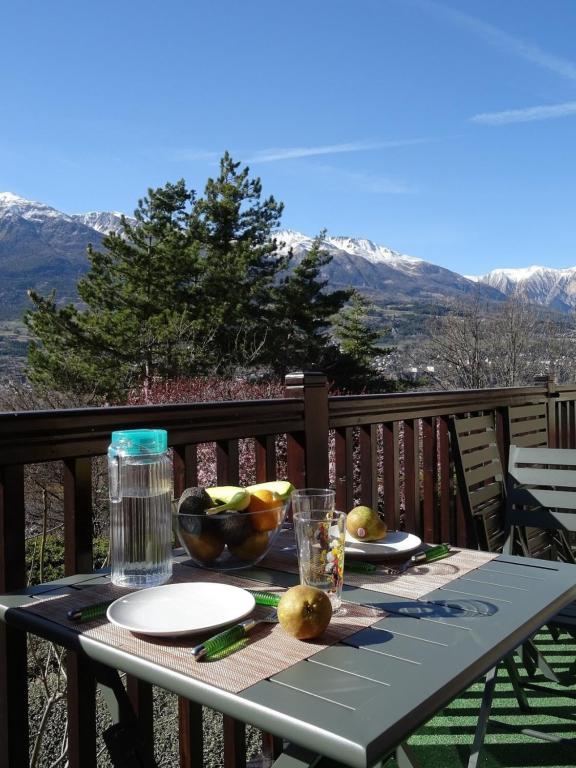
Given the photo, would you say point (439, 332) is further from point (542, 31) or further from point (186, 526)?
point (186, 526)

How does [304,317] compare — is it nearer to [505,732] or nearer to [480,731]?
[505,732]

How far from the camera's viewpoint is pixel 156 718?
12.3ft

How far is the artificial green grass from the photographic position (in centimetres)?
232

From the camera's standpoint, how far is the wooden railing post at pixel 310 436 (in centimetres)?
257

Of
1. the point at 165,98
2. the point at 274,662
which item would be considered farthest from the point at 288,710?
the point at 165,98

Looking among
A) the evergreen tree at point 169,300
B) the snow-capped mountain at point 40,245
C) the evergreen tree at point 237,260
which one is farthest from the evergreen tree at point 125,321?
the snow-capped mountain at point 40,245

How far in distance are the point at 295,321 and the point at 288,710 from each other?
23226 mm

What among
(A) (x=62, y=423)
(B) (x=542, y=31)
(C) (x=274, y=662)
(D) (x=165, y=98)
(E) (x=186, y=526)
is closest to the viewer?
(C) (x=274, y=662)

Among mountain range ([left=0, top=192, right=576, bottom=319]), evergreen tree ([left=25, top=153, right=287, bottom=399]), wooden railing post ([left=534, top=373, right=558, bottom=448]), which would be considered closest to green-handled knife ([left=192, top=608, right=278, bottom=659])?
wooden railing post ([left=534, top=373, right=558, bottom=448])

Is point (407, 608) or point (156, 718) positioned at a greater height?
point (407, 608)

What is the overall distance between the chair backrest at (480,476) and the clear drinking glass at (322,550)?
1.76 meters

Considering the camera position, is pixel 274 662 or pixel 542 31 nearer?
pixel 274 662

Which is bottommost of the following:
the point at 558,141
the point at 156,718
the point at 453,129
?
the point at 156,718

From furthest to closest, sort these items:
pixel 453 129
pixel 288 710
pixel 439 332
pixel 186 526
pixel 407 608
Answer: pixel 453 129 → pixel 439 332 → pixel 186 526 → pixel 407 608 → pixel 288 710
